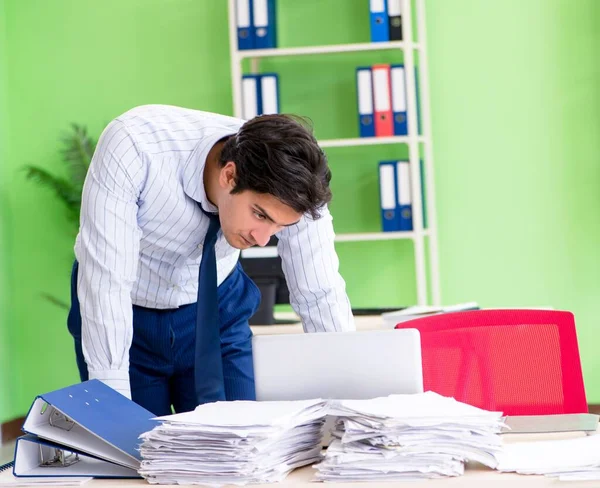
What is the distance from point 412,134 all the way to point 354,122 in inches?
18.4

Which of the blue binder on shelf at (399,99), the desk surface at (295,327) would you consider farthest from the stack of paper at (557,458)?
the blue binder on shelf at (399,99)

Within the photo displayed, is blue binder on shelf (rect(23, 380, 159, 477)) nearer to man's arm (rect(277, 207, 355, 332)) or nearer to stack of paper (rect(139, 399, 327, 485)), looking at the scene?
stack of paper (rect(139, 399, 327, 485))

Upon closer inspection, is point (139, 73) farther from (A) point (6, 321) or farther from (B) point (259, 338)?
(B) point (259, 338)

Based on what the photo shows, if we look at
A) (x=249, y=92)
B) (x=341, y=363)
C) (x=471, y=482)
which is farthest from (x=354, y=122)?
(x=471, y=482)

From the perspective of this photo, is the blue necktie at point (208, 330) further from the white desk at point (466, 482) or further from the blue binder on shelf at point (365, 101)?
the blue binder on shelf at point (365, 101)

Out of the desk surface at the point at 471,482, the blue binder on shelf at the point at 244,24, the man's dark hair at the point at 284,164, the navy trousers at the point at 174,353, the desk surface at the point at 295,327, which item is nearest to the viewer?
the desk surface at the point at 471,482

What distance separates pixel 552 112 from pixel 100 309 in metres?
3.24

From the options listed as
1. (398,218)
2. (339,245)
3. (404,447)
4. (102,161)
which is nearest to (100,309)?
(102,161)

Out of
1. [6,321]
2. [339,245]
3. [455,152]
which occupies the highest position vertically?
[455,152]

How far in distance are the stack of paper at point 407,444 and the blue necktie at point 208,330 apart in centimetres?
65

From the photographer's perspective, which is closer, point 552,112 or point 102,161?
point 102,161

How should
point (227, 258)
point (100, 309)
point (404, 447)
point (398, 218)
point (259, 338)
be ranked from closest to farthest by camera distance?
point (404, 447), point (259, 338), point (100, 309), point (227, 258), point (398, 218)

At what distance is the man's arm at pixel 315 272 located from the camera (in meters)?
1.84

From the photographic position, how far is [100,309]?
1.67 m
